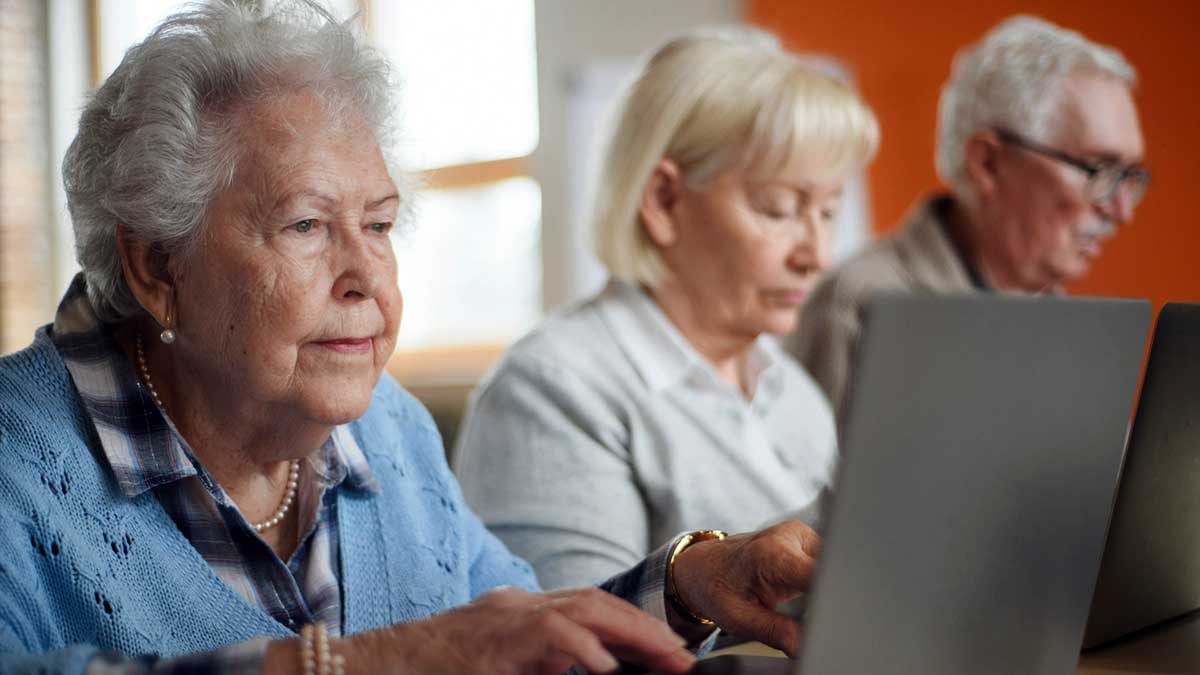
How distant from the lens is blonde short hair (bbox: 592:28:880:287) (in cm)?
179

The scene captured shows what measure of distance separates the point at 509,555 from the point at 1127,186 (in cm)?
167

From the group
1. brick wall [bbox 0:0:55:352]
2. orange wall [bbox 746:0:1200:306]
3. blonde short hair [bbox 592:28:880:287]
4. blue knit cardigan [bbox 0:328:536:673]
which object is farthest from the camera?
brick wall [bbox 0:0:55:352]

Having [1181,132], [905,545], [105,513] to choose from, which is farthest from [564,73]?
[905,545]

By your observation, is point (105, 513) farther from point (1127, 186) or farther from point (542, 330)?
point (1127, 186)

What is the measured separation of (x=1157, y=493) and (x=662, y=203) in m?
0.99

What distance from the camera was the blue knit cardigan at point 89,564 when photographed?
3.02 ft

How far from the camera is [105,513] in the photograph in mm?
1007

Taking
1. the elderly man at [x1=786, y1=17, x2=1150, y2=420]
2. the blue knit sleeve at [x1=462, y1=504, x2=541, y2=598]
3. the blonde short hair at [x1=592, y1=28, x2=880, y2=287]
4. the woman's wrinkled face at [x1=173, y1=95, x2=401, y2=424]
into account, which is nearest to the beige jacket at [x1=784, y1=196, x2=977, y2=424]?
the elderly man at [x1=786, y1=17, x2=1150, y2=420]

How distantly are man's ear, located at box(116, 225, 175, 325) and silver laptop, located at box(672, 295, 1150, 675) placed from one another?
707 mm

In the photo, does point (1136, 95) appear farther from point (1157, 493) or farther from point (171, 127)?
point (171, 127)

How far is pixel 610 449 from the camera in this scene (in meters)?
1.63

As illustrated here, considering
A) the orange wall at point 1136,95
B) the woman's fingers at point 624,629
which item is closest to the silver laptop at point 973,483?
the woman's fingers at point 624,629

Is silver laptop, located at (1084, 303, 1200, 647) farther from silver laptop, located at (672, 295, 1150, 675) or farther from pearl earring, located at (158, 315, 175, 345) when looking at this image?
pearl earring, located at (158, 315, 175, 345)

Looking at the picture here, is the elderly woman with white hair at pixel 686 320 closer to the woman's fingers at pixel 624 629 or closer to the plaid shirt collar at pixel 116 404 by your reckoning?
the plaid shirt collar at pixel 116 404
